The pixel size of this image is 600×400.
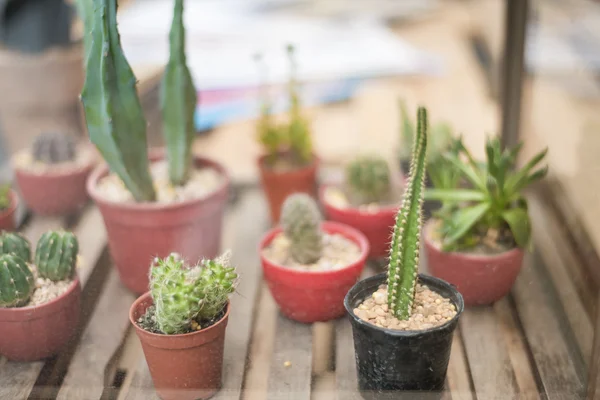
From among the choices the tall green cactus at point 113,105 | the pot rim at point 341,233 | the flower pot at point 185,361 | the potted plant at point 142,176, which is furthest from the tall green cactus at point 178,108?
the flower pot at point 185,361

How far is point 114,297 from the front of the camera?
1.36 metres

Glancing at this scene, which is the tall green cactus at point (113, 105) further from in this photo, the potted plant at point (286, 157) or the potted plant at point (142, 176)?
the potted plant at point (286, 157)

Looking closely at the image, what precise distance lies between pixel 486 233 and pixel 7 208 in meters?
1.02

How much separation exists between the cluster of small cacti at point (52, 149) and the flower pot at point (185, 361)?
75 cm

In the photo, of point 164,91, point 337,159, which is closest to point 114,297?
point 164,91

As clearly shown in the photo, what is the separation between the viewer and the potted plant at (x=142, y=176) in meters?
1.26

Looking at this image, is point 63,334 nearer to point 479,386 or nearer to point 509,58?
point 479,386

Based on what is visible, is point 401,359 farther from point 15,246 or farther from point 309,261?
point 15,246

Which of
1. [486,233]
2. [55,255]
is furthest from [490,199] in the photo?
[55,255]

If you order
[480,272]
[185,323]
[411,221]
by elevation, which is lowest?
[480,272]

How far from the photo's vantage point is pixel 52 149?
1767 mm

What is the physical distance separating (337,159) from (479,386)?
3.53ft

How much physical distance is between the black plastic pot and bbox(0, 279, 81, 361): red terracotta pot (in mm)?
484

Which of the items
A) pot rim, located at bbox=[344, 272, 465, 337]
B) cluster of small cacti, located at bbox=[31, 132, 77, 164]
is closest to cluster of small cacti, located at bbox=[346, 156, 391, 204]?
pot rim, located at bbox=[344, 272, 465, 337]
